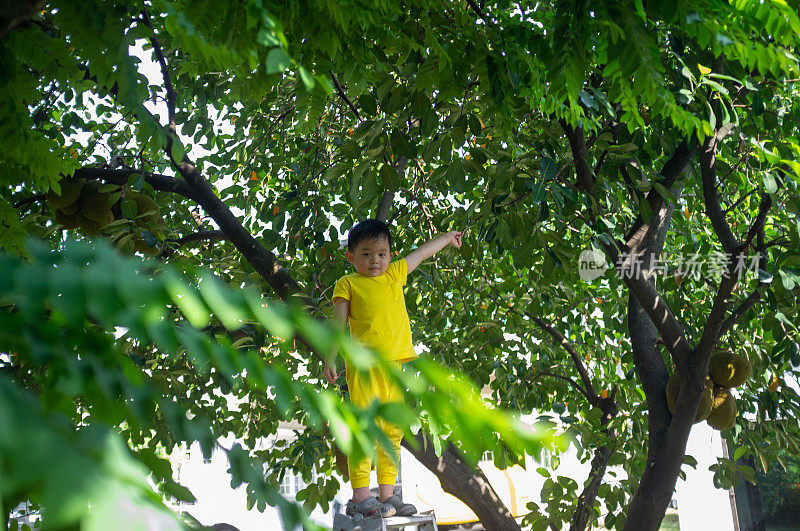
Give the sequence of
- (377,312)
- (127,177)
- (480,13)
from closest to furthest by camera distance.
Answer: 1. (480,13)
2. (377,312)
3. (127,177)

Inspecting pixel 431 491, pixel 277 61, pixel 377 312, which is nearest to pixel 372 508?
pixel 377 312

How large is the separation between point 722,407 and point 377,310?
167 cm

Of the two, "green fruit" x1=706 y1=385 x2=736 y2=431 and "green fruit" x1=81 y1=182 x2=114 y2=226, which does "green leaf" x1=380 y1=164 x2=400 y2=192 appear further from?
"green fruit" x1=706 y1=385 x2=736 y2=431

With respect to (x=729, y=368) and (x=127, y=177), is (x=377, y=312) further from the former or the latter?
(x=729, y=368)

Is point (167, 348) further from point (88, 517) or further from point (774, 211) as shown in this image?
point (774, 211)

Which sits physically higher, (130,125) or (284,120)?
(130,125)

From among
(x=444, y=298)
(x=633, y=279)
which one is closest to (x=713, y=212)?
(x=633, y=279)

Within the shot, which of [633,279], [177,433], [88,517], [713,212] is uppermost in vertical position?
[713,212]

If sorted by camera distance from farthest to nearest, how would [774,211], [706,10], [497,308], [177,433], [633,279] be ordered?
[497,308], [774,211], [633,279], [706,10], [177,433]

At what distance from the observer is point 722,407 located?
3.11 m

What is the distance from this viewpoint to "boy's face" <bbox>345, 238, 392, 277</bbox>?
2551mm

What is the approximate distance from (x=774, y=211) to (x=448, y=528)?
290 inches

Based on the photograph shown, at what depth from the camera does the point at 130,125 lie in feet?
13.7

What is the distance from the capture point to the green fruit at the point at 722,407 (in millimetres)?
3105
